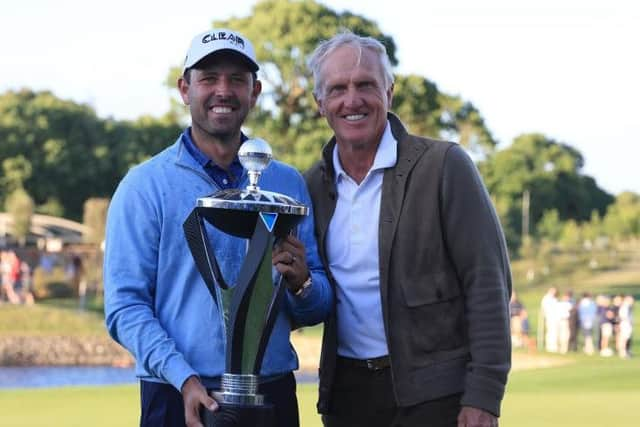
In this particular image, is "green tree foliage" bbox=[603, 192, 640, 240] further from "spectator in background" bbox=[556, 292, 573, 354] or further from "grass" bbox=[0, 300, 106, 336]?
"grass" bbox=[0, 300, 106, 336]

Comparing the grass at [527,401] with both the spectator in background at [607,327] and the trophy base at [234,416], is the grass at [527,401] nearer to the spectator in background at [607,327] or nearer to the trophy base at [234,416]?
the spectator in background at [607,327]

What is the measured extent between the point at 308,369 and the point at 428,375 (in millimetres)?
23796

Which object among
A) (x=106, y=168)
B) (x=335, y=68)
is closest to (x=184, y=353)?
(x=335, y=68)

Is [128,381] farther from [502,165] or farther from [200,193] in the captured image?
[502,165]

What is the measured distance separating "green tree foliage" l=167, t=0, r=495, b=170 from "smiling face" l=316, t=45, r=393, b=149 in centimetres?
3701

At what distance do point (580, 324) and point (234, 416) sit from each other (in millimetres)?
28886

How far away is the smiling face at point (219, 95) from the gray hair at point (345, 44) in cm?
40

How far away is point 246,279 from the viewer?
409cm

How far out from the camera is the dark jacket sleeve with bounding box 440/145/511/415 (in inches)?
179

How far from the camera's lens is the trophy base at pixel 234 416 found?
13.4ft

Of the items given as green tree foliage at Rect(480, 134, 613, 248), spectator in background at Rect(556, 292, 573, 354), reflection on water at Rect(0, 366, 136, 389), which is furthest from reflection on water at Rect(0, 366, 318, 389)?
green tree foliage at Rect(480, 134, 613, 248)

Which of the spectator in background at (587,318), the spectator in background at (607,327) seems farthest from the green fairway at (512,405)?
the spectator in background at (587,318)

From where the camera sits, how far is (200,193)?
4430 millimetres

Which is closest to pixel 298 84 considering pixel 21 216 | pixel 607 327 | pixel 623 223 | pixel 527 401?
pixel 21 216
